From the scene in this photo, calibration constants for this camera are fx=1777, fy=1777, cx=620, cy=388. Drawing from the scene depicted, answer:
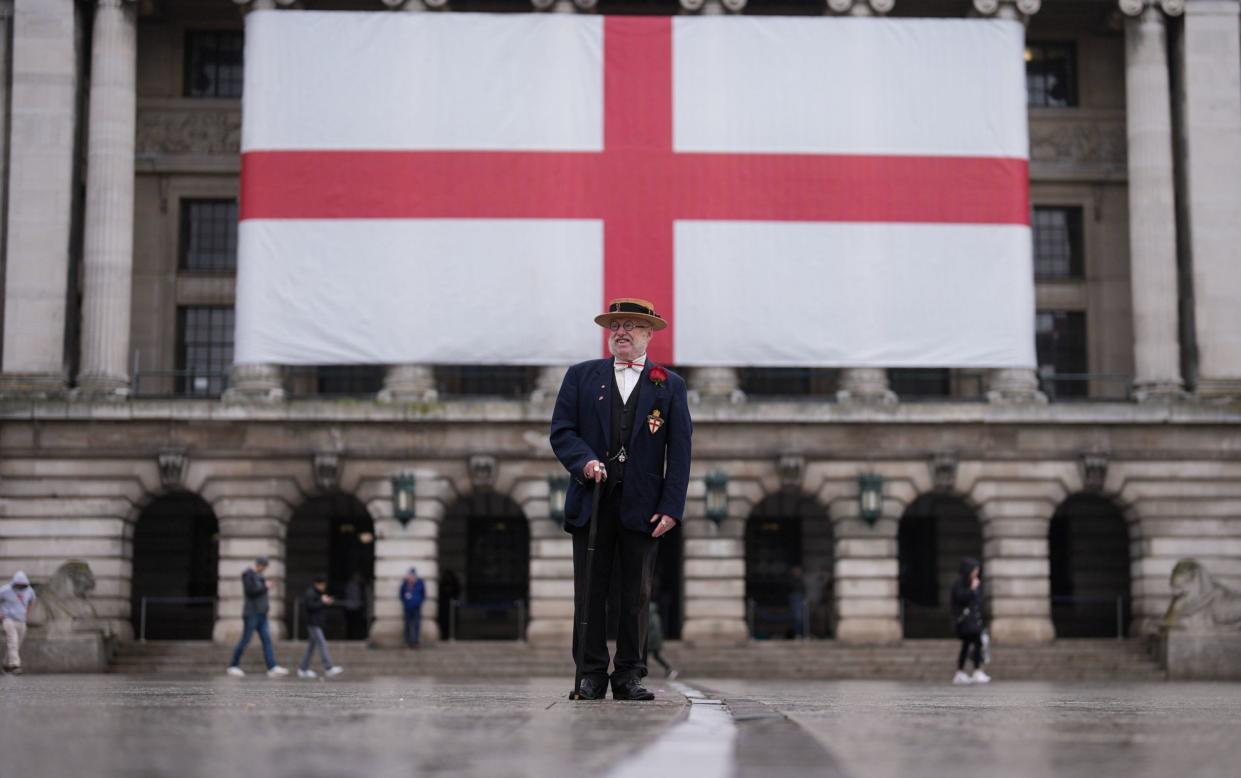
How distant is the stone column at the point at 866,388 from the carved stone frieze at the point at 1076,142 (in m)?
8.23

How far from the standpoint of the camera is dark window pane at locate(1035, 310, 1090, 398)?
148 feet

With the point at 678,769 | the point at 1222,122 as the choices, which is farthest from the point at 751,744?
the point at 1222,122

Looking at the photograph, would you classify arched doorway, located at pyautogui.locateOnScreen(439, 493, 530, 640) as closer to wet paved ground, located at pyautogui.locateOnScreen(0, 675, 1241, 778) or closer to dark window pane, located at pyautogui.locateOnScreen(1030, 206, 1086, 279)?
dark window pane, located at pyautogui.locateOnScreen(1030, 206, 1086, 279)

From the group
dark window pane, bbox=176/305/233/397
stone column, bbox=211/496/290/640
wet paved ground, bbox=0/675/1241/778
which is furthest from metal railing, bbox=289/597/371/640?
wet paved ground, bbox=0/675/1241/778

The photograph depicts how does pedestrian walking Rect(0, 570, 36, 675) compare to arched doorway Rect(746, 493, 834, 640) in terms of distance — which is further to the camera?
arched doorway Rect(746, 493, 834, 640)

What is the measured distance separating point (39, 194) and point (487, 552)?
14146 millimetres

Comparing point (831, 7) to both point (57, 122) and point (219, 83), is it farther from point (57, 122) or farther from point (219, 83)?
point (57, 122)

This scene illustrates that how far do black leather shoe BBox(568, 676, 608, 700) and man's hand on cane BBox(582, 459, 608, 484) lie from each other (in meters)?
1.27

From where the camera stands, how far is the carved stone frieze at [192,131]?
44219 millimetres

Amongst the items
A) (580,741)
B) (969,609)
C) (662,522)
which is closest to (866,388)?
(969,609)

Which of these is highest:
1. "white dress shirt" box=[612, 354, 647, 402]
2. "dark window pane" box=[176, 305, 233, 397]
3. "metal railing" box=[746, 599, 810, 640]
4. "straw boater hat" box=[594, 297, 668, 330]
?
"dark window pane" box=[176, 305, 233, 397]

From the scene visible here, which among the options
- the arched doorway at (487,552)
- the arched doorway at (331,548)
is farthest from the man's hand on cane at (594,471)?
the arched doorway at (331,548)

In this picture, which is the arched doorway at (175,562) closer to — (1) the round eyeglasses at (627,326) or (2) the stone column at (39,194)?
(2) the stone column at (39,194)

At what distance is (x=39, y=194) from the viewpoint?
41.2m
